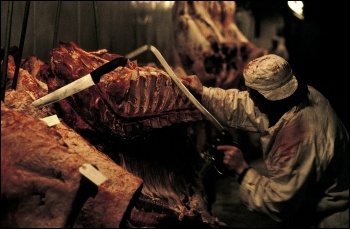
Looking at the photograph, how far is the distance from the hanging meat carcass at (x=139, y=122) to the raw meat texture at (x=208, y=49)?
387 cm

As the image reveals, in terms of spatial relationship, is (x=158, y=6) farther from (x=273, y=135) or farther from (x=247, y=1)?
(x=273, y=135)

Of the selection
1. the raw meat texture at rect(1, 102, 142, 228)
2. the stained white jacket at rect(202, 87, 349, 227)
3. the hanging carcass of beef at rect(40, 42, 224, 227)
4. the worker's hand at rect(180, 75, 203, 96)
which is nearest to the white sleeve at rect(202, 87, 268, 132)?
the worker's hand at rect(180, 75, 203, 96)

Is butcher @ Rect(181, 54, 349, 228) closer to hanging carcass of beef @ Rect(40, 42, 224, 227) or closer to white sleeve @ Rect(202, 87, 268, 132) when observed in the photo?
hanging carcass of beef @ Rect(40, 42, 224, 227)

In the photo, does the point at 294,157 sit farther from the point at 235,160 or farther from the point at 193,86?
the point at 193,86

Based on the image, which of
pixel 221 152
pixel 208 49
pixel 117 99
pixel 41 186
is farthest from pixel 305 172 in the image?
pixel 208 49

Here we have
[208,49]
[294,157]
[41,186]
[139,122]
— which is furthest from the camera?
[208,49]

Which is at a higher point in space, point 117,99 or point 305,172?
point 117,99

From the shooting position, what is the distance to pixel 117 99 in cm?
434

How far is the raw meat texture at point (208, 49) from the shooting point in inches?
337

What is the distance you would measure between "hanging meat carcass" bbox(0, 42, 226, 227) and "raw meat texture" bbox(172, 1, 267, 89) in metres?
3.87

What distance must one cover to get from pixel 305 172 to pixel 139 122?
1461mm

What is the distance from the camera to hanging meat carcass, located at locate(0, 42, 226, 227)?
4.26 metres

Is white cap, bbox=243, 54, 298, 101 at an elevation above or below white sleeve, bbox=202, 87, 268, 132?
above

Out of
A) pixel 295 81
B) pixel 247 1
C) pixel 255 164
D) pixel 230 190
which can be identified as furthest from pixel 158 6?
pixel 295 81
